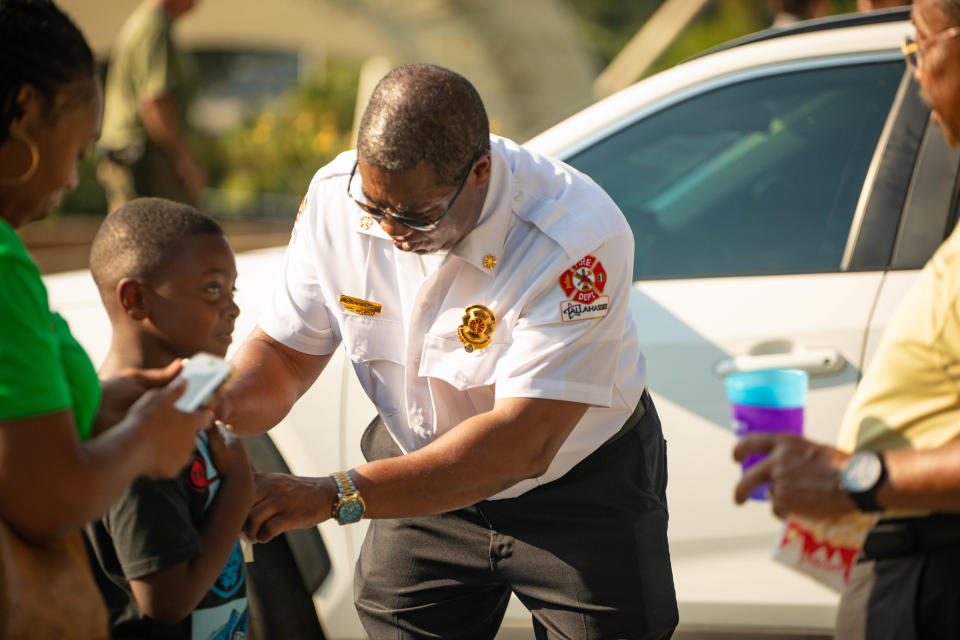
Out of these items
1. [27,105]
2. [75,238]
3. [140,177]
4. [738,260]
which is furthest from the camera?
[75,238]

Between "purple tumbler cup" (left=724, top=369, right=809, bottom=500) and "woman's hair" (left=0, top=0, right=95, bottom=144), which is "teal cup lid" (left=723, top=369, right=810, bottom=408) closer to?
"purple tumbler cup" (left=724, top=369, right=809, bottom=500)

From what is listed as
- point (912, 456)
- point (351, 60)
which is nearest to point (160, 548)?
point (912, 456)

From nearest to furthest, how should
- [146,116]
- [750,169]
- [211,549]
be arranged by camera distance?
1. [211,549]
2. [750,169]
3. [146,116]

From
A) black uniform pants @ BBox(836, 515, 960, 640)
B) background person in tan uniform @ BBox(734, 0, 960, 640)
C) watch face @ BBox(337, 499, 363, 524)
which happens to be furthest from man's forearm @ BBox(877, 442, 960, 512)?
watch face @ BBox(337, 499, 363, 524)

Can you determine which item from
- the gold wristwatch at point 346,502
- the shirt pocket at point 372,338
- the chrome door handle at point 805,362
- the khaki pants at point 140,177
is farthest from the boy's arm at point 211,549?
the khaki pants at point 140,177

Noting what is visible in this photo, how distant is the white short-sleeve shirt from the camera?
2.11m

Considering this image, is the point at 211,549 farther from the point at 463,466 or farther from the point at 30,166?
the point at 30,166

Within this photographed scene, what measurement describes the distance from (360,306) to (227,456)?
48 cm

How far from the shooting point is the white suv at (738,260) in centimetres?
265

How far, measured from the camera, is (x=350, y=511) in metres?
1.97

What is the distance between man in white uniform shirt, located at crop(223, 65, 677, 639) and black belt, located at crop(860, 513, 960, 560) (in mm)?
597

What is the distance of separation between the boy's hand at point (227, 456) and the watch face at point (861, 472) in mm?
990

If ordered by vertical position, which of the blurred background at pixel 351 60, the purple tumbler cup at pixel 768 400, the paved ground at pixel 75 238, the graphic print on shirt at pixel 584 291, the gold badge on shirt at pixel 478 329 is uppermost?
the blurred background at pixel 351 60

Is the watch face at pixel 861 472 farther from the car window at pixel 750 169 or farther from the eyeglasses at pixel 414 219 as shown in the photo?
the car window at pixel 750 169
